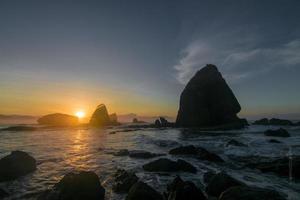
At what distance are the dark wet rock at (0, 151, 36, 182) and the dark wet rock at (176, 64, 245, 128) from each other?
84610mm

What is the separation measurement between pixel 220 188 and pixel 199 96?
91.0m

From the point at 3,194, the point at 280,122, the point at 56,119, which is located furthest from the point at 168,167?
the point at 56,119

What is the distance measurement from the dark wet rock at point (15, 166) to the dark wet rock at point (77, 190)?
20.2 ft

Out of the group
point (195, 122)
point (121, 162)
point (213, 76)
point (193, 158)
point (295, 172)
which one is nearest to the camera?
point (295, 172)

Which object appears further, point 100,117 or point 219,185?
point 100,117

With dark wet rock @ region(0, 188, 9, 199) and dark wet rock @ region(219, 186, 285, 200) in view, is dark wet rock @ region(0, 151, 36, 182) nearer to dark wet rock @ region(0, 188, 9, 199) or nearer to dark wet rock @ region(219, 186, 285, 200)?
dark wet rock @ region(0, 188, 9, 199)

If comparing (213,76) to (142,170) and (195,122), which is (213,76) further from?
(142,170)

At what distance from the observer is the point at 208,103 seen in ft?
343

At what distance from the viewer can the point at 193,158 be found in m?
25.7

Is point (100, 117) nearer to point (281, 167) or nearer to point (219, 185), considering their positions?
point (281, 167)

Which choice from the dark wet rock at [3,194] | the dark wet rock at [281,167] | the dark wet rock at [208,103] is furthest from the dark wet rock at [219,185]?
the dark wet rock at [208,103]

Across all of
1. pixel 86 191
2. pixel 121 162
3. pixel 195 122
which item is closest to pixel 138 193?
pixel 86 191

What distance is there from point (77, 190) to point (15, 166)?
8609 mm

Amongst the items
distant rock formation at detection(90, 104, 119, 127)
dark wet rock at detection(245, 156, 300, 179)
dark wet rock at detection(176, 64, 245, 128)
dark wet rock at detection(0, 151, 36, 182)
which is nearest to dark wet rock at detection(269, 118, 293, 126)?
dark wet rock at detection(176, 64, 245, 128)
